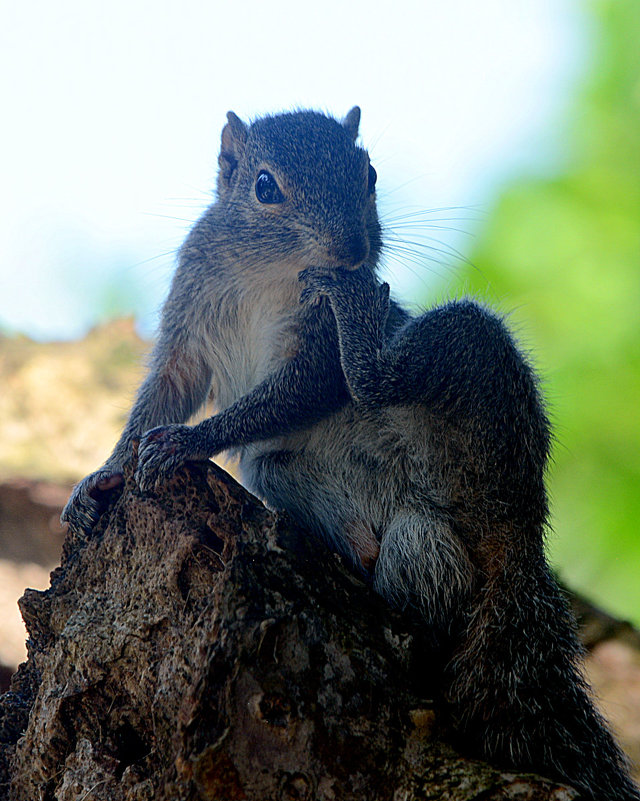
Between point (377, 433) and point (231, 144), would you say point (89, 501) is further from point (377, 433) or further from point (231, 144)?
point (231, 144)

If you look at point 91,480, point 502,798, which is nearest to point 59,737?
point 91,480

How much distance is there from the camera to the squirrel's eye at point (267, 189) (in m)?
4.61

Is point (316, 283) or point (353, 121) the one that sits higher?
point (353, 121)

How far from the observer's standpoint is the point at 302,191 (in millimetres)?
4488

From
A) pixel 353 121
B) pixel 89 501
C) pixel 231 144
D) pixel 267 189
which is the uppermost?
pixel 353 121

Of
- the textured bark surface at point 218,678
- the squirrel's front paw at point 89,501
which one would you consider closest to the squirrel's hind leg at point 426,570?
the textured bark surface at point 218,678

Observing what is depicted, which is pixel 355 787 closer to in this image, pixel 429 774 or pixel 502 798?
pixel 429 774

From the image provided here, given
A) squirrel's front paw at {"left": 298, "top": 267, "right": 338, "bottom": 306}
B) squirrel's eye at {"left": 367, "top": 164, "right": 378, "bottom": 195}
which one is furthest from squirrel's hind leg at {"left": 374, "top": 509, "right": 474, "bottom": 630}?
squirrel's eye at {"left": 367, "top": 164, "right": 378, "bottom": 195}

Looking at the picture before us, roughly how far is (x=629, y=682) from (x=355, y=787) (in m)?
4.21

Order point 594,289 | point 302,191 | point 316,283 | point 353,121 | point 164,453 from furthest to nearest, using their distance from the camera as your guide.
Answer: point 594,289, point 353,121, point 302,191, point 316,283, point 164,453

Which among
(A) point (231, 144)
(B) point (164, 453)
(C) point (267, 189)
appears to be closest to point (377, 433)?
(B) point (164, 453)

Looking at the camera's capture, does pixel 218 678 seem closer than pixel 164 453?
Yes

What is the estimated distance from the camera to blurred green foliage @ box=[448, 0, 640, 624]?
27.2ft

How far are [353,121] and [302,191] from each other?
1.18m
